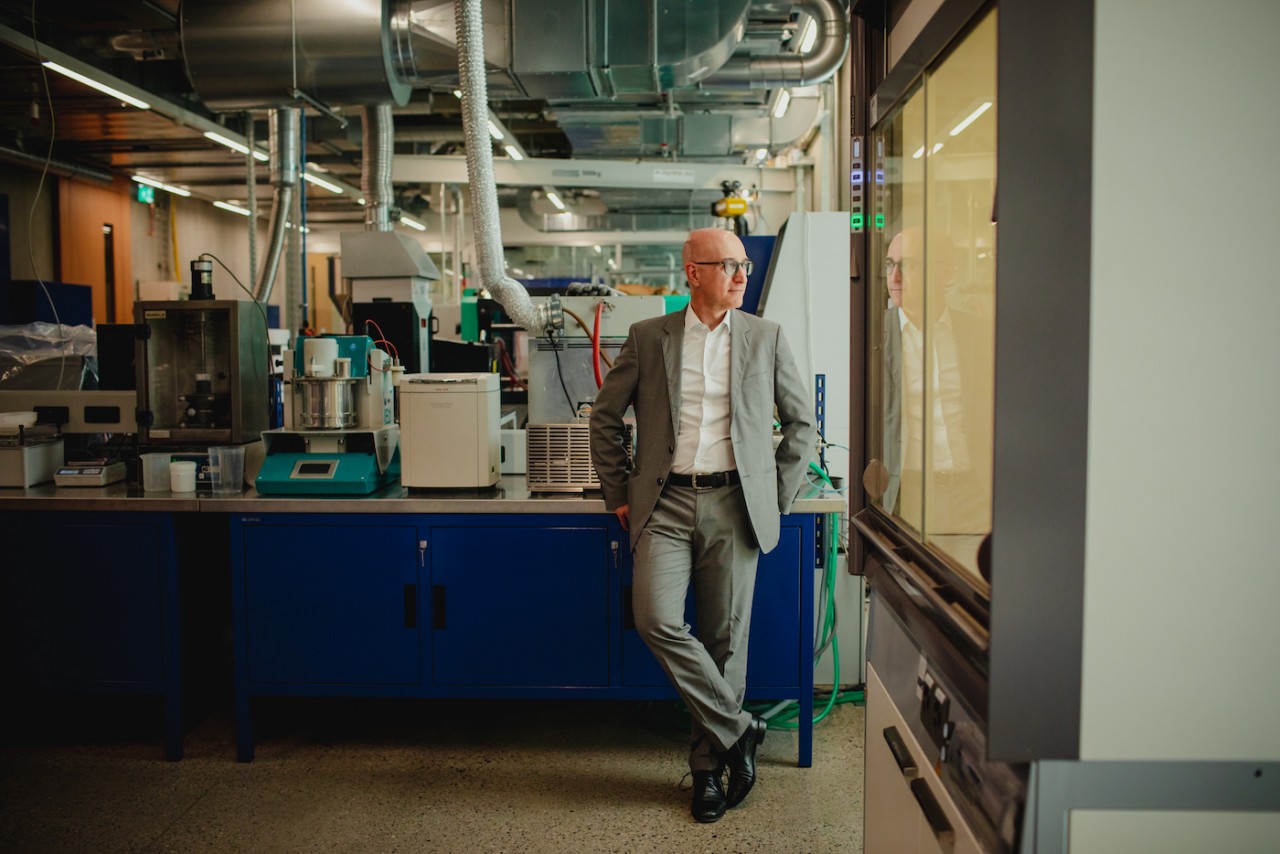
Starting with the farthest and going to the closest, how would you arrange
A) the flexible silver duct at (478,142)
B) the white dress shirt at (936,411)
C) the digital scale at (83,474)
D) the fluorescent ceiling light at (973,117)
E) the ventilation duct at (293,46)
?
the ventilation duct at (293,46), the flexible silver duct at (478,142), the digital scale at (83,474), the fluorescent ceiling light at (973,117), the white dress shirt at (936,411)

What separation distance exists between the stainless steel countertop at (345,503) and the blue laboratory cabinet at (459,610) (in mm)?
33

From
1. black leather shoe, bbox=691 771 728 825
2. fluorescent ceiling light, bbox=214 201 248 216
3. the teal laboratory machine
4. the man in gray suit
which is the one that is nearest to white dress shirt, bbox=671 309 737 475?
the man in gray suit

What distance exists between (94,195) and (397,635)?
8.68 meters

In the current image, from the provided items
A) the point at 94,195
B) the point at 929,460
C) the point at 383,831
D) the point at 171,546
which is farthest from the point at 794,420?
the point at 94,195

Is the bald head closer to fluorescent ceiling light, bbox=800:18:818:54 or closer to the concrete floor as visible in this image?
the concrete floor

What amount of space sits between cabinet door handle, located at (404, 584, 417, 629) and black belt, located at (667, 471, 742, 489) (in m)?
0.99

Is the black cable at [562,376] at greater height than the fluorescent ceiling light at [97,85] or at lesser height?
lesser

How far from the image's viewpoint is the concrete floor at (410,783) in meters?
2.35

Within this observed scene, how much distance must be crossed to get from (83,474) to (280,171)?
7.57 ft

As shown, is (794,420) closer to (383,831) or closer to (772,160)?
(383,831)

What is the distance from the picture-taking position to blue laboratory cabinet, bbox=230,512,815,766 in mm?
2781

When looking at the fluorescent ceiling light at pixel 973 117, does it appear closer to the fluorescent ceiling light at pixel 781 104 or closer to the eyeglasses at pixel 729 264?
the eyeglasses at pixel 729 264

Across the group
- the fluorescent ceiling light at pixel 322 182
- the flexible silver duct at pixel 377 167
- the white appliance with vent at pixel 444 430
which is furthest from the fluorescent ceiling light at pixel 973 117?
the fluorescent ceiling light at pixel 322 182

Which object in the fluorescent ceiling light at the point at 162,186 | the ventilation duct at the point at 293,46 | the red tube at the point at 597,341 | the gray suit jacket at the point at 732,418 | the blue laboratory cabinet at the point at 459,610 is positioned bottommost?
the blue laboratory cabinet at the point at 459,610
